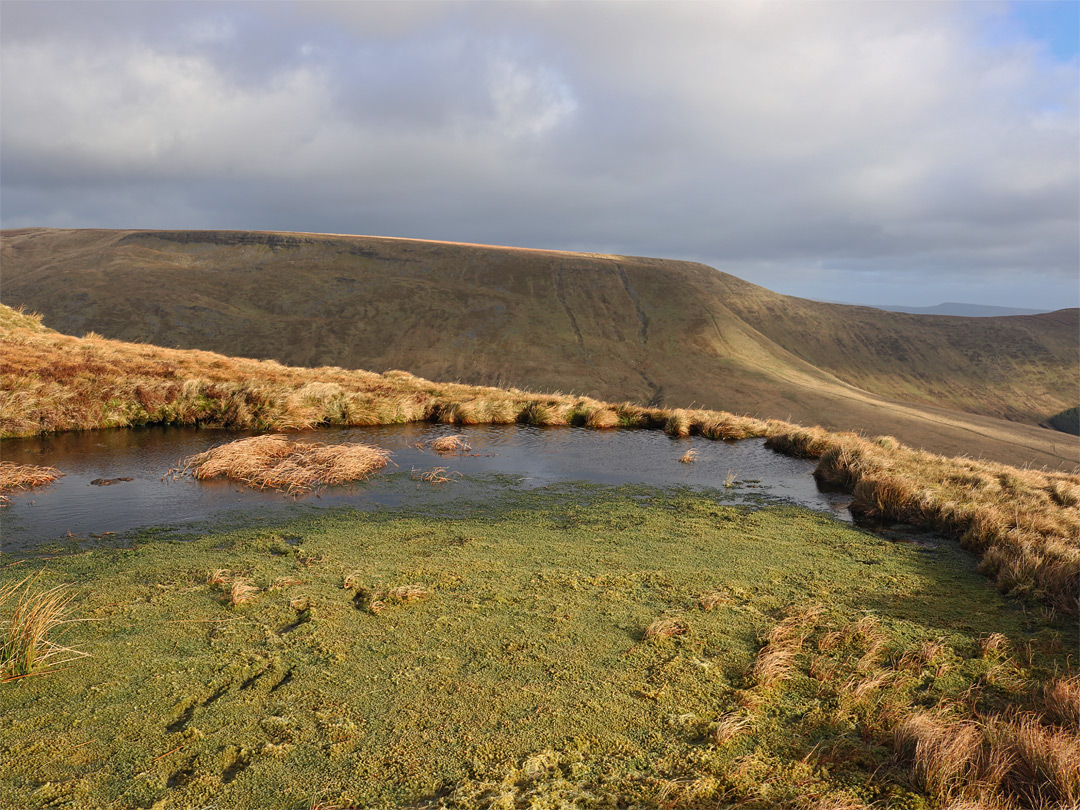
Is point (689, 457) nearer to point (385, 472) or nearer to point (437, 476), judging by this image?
point (437, 476)

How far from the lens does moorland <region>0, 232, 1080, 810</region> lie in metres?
3.44

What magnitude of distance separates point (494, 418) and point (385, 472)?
21.6 feet

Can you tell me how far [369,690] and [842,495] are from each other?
10473 mm

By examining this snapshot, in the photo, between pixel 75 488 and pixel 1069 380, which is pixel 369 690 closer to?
pixel 75 488

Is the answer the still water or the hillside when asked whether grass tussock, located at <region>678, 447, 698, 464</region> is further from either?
the hillside

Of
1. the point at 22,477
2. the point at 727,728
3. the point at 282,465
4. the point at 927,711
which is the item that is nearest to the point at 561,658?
the point at 727,728

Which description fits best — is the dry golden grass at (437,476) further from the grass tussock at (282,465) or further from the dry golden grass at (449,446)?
the dry golden grass at (449,446)

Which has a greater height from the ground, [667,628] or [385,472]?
[667,628]

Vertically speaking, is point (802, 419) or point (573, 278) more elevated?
point (573, 278)

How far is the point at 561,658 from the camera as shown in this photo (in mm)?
4789

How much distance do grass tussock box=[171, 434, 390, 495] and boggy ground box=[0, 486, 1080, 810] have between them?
3.14 metres

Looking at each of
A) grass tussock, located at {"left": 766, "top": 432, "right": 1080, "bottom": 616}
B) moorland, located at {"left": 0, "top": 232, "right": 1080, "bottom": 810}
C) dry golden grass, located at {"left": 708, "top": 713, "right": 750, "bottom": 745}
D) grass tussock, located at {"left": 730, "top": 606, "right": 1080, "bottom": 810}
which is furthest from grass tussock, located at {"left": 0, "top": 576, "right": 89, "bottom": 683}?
grass tussock, located at {"left": 766, "top": 432, "right": 1080, "bottom": 616}

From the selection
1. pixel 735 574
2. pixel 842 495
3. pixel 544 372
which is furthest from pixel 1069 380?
pixel 735 574

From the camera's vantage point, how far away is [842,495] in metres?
11.9
